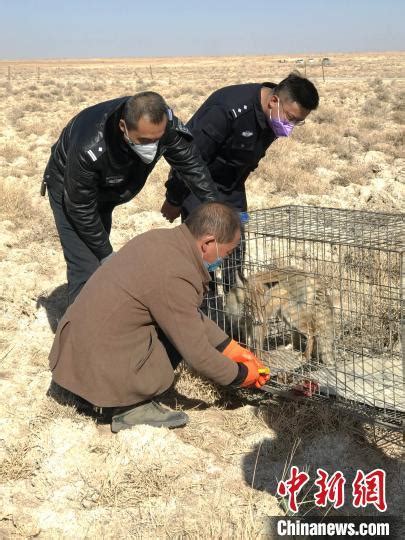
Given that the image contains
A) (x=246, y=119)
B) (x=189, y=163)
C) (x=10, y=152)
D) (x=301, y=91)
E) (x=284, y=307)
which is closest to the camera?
(x=301, y=91)

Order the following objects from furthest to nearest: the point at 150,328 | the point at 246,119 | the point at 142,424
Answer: the point at 246,119, the point at 142,424, the point at 150,328

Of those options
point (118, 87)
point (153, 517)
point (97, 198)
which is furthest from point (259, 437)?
point (118, 87)

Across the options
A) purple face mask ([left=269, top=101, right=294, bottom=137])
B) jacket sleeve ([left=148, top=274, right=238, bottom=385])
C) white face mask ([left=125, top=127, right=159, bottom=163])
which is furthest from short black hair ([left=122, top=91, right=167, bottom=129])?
jacket sleeve ([left=148, top=274, right=238, bottom=385])

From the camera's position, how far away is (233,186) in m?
5.21

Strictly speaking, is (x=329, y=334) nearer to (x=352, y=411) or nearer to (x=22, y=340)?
(x=352, y=411)

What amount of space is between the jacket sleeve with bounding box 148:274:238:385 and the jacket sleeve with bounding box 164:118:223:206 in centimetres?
142

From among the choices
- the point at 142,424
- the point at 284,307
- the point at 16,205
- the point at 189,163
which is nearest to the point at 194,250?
the point at 142,424

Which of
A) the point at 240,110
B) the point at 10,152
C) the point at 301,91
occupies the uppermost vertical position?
the point at 301,91

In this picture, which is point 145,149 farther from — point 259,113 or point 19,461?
point 19,461

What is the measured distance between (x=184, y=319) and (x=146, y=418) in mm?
931

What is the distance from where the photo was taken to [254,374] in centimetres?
384

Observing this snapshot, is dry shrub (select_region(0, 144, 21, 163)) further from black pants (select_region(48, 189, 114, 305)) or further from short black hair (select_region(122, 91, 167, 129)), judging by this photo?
short black hair (select_region(122, 91, 167, 129))

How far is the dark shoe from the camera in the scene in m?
3.97

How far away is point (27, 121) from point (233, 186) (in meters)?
14.0
